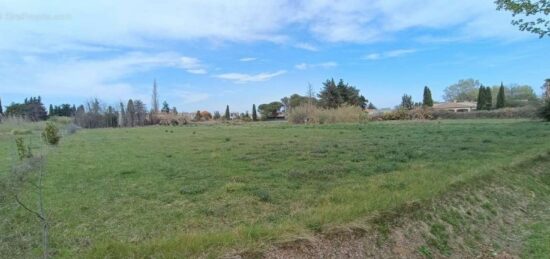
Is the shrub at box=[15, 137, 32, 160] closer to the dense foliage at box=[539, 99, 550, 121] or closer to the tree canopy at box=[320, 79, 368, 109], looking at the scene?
the dense foliage at box=[539, 99, 550, 121]

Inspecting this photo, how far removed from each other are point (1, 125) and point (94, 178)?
82.2 feet

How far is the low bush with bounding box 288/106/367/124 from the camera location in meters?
35.9

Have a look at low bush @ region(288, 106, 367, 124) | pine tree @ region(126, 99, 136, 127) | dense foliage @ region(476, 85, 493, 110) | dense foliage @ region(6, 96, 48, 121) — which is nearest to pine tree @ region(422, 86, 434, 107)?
dense foliage @ region(476, 85, 493, 110)

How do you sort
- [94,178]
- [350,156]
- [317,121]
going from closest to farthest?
[94,178] < [350,156] < [317,121]

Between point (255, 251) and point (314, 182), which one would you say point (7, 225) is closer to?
point (255, 251)

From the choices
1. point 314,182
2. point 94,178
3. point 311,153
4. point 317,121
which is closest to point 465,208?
point 314,182

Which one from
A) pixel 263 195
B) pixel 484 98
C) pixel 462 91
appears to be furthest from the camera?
pixel 462 91

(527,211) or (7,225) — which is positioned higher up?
(7,225)

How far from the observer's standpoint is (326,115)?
3597 cm

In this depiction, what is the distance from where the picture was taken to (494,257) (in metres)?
4.56

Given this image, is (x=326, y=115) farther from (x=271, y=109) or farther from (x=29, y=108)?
(x=29, y=108)

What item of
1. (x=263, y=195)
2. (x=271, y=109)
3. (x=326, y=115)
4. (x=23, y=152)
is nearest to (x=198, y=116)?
(x=271, y=109)

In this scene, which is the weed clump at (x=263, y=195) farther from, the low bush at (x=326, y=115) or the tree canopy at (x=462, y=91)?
the tree canopy at (x=462, y=91)

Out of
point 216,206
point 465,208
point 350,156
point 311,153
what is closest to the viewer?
point 216,206
